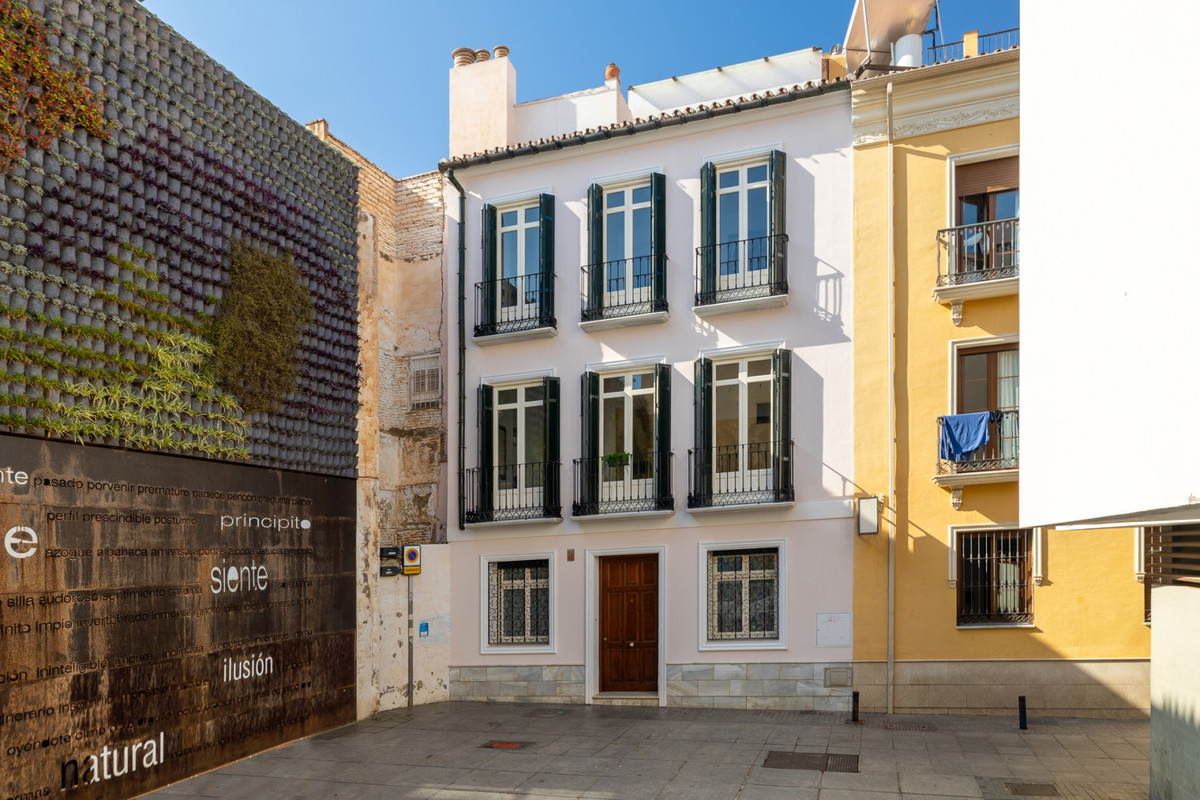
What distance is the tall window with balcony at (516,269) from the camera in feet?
56.3

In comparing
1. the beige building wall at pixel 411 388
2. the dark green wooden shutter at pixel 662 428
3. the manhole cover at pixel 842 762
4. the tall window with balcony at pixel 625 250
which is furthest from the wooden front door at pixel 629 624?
the manhole cover at pixel 842 762

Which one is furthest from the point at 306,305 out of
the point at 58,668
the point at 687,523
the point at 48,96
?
the point at 687,523

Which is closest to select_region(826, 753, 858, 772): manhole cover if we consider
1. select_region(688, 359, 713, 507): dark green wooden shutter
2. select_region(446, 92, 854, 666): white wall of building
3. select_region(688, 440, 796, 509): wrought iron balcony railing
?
select_region(446, 92, 854, 666): white wall of building

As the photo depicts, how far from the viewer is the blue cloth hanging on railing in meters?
14.0

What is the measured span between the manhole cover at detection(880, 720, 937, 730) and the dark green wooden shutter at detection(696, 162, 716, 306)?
7332 mm

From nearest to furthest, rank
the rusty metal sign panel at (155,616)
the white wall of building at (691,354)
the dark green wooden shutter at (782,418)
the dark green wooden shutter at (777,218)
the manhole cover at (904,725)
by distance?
the rusty metal sign panel at (155,616), the manhole cover at (904,725), the white wall of building at (691,354), the dark green wooden shutter at (782,418), the dark green wooden shutter at (777,218)

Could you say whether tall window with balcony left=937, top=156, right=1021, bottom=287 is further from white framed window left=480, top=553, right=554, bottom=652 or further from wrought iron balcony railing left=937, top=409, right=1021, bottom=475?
white framed window left=480, top=553, right=554, bottom=652

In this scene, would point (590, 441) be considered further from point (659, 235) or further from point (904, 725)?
point (904, 725)

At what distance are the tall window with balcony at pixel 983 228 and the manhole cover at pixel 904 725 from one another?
21.3 feet

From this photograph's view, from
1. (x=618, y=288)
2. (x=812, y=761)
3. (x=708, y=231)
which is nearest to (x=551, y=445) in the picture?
(x=618, y=288)

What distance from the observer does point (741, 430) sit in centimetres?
1579

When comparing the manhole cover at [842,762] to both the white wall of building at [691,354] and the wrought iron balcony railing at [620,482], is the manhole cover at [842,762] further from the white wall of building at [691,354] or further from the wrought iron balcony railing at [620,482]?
the wrought iron balcony railing at [620,482]

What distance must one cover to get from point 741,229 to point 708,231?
1.84ft

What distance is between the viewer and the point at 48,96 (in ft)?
31.4
